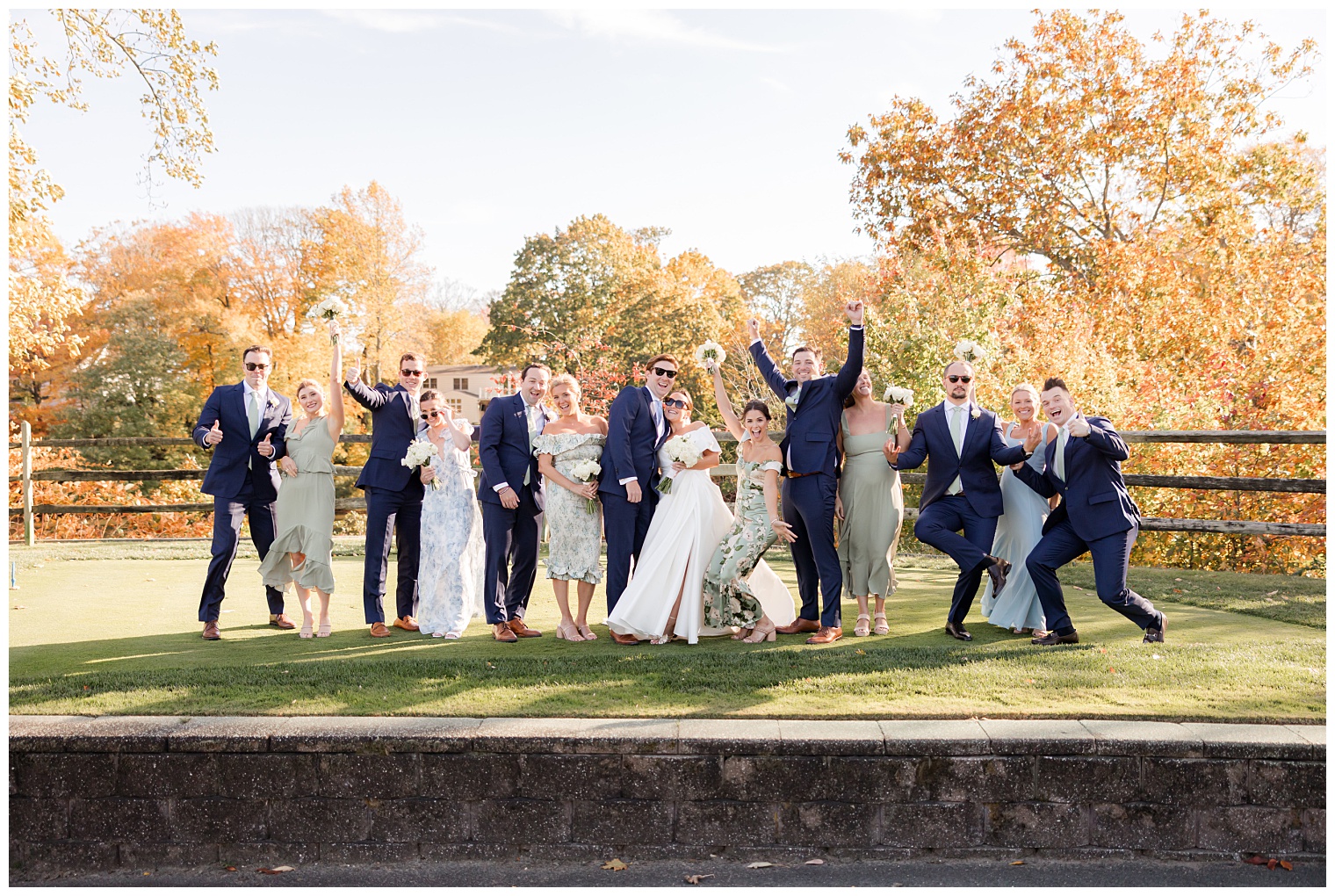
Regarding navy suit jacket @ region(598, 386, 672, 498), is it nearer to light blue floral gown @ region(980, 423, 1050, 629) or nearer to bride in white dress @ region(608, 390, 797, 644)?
bride in white dress @ region(608, 390, 797, 644)

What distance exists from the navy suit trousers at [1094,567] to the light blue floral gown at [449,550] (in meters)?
3.64

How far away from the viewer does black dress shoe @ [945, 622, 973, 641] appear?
649 cm

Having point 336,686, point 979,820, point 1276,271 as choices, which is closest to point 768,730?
point 979,820

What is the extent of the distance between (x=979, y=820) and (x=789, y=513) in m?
2.89

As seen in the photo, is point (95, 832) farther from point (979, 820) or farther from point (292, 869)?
point (979, 820)

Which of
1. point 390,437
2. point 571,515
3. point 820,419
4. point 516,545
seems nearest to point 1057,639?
point 820,419

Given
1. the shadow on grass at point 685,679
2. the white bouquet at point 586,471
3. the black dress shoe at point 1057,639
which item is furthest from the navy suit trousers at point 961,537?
the white bouquet at point 586,471

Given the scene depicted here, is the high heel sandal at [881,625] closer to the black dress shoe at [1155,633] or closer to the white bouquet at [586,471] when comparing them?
the black dress shoe at [1155,633]

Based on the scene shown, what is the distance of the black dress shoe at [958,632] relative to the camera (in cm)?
649

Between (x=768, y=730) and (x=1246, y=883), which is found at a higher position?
(x=768, y=730)

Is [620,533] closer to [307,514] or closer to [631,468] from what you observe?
[631,468]

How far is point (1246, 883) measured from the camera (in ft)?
13.2

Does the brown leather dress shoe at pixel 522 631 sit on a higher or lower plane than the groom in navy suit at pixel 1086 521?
lower

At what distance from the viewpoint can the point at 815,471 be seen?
663 centimetres
